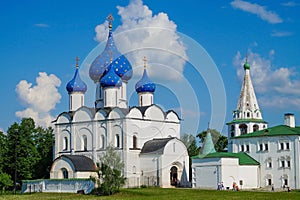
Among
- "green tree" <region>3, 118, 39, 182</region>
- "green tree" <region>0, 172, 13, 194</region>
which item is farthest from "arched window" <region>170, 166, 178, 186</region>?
"green tree" <region>0, 172, 13, 194</region>

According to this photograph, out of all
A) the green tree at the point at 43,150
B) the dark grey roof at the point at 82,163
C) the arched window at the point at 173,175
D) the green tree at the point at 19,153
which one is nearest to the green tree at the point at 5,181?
the green tree at the point at 19,153

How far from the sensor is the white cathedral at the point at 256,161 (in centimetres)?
4938

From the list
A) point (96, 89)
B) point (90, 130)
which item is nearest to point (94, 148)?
point (90, 130)

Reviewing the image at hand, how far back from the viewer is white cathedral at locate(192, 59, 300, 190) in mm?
49375

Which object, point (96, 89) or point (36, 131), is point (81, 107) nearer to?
point (96, 89)

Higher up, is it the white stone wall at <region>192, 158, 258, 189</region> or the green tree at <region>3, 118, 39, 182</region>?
the green tree at <region>3, 118, 39, 182</region>

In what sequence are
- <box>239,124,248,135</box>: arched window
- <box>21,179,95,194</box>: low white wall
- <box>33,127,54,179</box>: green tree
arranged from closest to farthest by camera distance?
<box>21,179,95,194</box>: low white wall, <box>239,124,248,135</box>: arched window, <box>33,127,54,179</box>: green tree

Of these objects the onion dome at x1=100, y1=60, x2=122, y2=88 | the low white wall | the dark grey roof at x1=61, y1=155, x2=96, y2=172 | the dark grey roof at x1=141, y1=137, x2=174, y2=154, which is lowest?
the low white wall

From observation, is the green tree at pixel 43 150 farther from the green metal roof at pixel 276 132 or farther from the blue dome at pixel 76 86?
the green metal roof at pixel 276 132

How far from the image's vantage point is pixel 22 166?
2218 inches

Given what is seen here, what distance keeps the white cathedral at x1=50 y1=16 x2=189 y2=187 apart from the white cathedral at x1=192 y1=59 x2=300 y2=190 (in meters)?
2.48

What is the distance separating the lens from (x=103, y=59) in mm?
54969

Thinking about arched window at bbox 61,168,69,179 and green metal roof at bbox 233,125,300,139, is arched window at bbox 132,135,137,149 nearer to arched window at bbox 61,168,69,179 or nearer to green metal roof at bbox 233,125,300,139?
arched window at bbox 61,168,69,179

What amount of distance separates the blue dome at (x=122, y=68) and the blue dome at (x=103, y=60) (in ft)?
1.63
